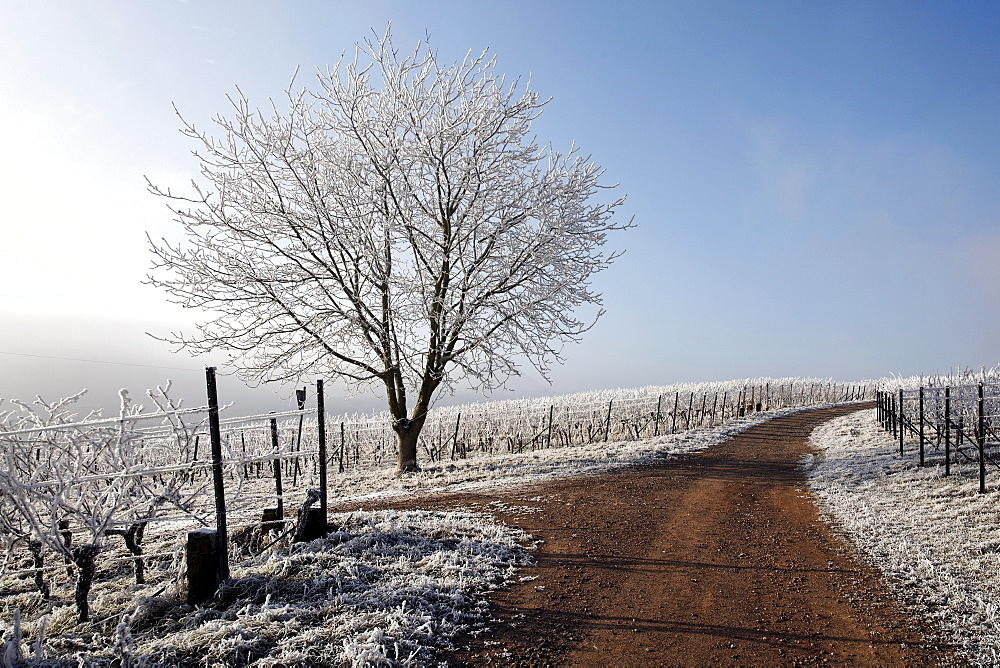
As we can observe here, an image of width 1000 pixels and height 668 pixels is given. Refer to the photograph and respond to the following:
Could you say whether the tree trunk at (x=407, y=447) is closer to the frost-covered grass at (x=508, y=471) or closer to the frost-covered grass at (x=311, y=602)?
the frost-covered grass at (x=508, y=471)

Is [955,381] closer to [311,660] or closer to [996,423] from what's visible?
→ [996,423]

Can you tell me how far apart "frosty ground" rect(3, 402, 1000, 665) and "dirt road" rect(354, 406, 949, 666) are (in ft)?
1.08

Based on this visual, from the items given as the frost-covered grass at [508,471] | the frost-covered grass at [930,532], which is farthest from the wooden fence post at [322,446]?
the frost-covered grass at [930,532]

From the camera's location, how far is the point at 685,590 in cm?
543

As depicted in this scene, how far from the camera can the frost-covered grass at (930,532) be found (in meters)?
4.84

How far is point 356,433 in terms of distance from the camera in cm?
2198

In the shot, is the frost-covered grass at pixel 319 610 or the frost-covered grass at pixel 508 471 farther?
the frost-covered grass at pixel 508 471

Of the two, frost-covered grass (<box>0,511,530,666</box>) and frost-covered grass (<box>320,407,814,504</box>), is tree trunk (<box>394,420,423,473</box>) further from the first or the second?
frost-covered grass (<box>0,511,530,666</box>)

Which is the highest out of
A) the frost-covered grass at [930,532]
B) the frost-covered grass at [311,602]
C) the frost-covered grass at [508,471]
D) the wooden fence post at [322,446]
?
the wooden fence post at [322,446]

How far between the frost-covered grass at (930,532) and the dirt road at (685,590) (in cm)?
29

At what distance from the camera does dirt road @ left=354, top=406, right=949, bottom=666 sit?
427cm

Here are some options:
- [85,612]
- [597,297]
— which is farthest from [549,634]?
[597,297]

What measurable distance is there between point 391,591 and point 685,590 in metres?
2.78

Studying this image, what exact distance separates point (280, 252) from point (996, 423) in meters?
19.8
